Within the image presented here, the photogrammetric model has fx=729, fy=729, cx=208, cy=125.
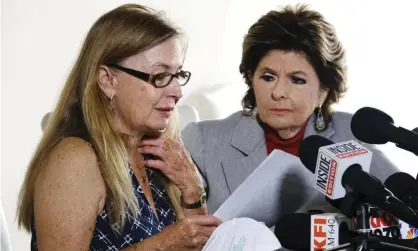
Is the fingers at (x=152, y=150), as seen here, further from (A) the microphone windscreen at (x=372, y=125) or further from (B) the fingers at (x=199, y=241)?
(A) the microphone windscreen at (x=372, y=125)

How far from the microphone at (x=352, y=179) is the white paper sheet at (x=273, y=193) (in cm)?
32

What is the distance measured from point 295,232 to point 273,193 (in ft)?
0.91

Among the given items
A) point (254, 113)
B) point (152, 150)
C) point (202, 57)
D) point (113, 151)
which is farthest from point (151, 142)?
point (202, 57)

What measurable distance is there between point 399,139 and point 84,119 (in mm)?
696

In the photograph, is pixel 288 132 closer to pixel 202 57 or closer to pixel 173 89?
pixel 173 89

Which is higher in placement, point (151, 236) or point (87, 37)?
point (87, 37)

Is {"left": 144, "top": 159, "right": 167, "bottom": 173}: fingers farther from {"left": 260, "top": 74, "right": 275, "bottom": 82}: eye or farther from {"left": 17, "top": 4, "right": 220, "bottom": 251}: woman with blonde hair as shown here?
{"left": 260, "top": 74, "right": 275, "bottom": 82}: eye

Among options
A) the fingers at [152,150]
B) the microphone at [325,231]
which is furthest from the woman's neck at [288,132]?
the microphone at [325,231]

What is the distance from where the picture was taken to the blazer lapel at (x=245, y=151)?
1870mm

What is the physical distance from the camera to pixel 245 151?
6.26 feet

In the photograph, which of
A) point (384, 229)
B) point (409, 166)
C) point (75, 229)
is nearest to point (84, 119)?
point (75, 229)

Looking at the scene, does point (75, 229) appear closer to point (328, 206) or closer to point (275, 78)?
point (328, 206)

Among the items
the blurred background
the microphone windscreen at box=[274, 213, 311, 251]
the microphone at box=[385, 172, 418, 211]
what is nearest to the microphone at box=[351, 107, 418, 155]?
the microphone at box=[385, 172, 418, 211]

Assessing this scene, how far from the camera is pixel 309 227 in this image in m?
1.23
